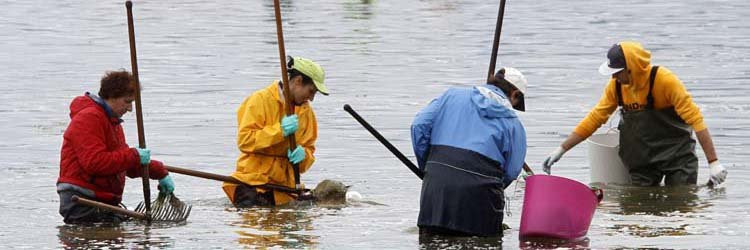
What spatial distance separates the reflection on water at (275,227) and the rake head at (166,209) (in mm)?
372

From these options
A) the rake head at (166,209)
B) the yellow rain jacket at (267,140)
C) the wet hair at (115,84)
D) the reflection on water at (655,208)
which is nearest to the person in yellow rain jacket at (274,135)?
the yellow rain jacket at (267,140)

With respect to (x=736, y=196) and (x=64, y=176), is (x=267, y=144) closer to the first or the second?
(x=64, y=176)

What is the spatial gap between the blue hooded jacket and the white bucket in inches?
158

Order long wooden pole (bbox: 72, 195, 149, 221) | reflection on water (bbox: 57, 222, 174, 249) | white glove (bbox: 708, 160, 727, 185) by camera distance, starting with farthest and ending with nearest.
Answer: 1. white glove (bbox: 708, 160, 727, 185)
2. long wooden pole (bbox: 72, 195, 149, 221)
3. reflection on water (bbox: 57, 222, 174, 249)

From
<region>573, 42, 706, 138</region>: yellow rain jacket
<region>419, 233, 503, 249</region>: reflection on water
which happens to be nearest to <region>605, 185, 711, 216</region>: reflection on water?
<region>573, 42, 706, 138</region>: yellow rain jacket

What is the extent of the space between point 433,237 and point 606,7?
39757 millimetres

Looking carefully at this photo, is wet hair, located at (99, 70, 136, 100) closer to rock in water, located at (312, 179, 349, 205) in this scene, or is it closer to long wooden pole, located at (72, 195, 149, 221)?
long wooden pole, located at (72, 195, 149, 221)

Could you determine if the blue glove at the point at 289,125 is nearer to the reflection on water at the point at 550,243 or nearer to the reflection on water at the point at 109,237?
the reflection on water at the point at 109,237

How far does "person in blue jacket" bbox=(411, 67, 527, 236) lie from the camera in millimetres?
9602

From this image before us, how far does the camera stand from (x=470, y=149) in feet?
31.5

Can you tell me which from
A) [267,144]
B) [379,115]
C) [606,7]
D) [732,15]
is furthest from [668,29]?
[267,144]

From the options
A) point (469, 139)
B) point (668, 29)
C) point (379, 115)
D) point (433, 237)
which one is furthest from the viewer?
point (668, 29)

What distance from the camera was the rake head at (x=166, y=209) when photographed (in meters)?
11.2

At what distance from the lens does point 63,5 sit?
51000mm
